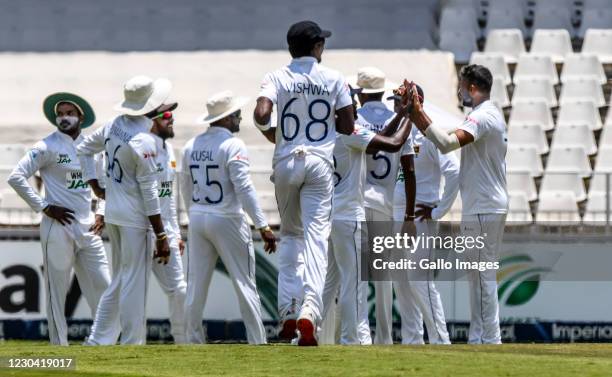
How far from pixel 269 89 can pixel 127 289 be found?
8.53 ft

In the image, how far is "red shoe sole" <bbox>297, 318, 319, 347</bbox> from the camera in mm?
9406

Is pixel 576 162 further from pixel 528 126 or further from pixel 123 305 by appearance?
pixel 123 305

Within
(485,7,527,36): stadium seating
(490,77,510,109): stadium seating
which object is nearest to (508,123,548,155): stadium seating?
(490,77,510,109): stadium seating

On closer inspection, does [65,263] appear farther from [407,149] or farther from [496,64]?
[496,64]

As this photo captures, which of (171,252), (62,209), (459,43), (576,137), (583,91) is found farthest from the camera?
(459,43)

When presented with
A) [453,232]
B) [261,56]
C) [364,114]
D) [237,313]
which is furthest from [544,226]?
[261,56]

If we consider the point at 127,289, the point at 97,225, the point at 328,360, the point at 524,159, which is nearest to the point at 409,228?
the point at 127,289

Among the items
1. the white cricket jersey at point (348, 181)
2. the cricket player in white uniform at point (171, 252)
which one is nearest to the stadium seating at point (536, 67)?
the cricket player in white uniform at point (171, 252)

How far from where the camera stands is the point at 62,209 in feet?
41.8

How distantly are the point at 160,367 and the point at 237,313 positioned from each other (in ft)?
23.9

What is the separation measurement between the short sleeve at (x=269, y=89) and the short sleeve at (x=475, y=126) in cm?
142

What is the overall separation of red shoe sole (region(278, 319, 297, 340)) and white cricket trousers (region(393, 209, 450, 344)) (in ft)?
→ 7.73

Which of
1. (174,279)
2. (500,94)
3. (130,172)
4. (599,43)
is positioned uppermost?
(599,43)

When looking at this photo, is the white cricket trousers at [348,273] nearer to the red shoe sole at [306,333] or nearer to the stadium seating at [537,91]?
the red shoe sole at [306,333]
